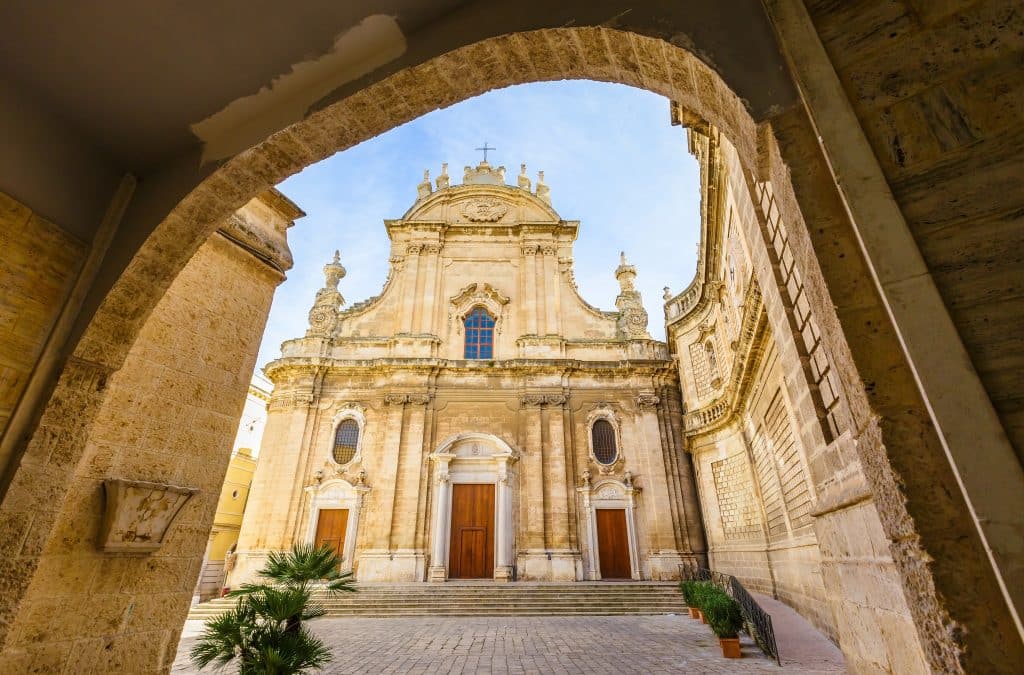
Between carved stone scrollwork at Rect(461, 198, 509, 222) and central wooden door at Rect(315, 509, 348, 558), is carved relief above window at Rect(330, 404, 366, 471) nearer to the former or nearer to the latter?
central wooden door at Rect(315, 509, 348, 558)

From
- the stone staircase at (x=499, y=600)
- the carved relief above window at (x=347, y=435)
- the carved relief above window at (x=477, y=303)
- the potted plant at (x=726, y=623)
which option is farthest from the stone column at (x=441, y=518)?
the potted plant at (x=726, y=623)

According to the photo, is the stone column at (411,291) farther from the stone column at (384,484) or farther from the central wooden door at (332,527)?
the central wooden door at (332,527)

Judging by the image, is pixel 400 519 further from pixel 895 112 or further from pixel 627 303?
pixel 895 112

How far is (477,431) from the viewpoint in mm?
17516

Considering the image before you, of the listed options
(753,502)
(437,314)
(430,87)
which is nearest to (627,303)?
(437,314)

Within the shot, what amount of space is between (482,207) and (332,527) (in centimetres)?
1519

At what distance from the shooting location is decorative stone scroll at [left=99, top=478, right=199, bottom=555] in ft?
10.4

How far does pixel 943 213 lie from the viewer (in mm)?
1309

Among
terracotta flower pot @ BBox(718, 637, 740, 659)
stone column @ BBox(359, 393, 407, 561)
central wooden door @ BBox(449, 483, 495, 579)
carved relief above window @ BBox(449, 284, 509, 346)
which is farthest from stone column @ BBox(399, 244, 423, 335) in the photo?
terracotta flower pot @ BBox(718, 637, 740, 659)

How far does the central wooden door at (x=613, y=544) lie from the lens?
630 inches

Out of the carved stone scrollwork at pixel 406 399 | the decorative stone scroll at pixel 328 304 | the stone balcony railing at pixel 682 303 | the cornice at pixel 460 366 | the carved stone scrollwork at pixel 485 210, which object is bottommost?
the carved stone scrollwork at pixel 406 399

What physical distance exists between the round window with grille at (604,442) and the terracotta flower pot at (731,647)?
10.4 meters

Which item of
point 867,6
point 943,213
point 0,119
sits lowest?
point 943,213

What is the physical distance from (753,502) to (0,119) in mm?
14816
